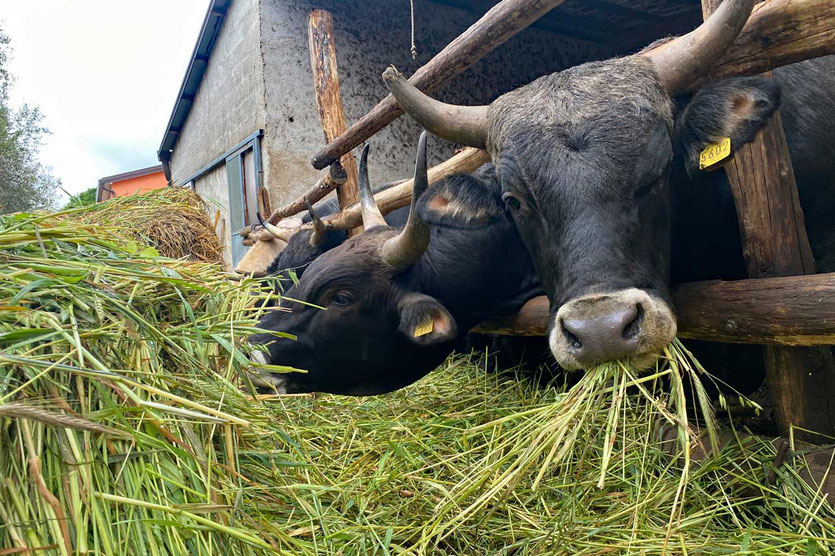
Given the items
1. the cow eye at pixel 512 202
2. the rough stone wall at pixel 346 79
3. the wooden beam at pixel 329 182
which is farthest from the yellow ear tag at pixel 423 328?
the rough stone wall at pixel 346 79

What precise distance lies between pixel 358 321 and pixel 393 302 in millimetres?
256

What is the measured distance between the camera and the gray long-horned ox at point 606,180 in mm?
2031

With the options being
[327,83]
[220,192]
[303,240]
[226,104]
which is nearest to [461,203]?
[303,240]

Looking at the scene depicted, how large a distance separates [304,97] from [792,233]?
8767mm

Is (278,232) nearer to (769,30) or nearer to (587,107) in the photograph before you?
(587,107)

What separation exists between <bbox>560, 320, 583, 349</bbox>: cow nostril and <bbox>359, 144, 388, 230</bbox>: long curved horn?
2.28 m

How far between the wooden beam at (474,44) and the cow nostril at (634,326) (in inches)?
69.3

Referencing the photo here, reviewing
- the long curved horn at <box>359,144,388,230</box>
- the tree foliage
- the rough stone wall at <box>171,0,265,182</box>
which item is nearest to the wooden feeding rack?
the long curved horn at <box>359,144,388,230</box>

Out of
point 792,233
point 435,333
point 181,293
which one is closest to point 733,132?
point 792,233

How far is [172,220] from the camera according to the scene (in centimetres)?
640

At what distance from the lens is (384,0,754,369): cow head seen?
2.03 m

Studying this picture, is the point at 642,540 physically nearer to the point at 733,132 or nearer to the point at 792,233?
the point at 792,233

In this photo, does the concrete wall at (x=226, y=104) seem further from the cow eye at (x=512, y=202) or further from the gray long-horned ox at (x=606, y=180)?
the gray long-horned ox at (x=606, y=180)

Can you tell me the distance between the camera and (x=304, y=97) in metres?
9.84
